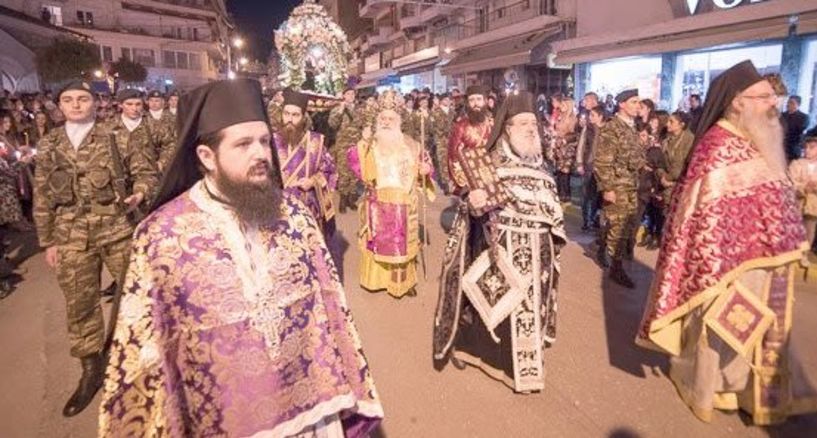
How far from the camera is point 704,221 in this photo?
3.56 m

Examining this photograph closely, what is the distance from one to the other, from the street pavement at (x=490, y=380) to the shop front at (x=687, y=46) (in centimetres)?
786

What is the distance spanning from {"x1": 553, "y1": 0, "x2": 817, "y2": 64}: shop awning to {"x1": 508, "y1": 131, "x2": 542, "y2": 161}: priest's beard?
10503 mm

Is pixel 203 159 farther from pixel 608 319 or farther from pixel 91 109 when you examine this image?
pixel 608 319

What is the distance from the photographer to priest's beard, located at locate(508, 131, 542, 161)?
4.05 metres

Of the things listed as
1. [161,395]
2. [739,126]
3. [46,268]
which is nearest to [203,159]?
[161,395]

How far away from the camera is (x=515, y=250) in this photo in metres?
4.14

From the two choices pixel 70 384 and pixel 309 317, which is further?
pixel 70 384

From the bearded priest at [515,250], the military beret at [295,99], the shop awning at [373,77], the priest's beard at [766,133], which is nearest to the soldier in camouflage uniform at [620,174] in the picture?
the bearded priest at [515,250]

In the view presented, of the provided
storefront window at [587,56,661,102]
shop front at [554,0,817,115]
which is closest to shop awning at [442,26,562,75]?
shop front at [554,0,817,115]

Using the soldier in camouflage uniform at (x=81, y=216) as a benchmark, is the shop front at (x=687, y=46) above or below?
above

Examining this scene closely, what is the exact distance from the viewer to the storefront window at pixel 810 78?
12.1 m

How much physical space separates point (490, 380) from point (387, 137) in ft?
10.2

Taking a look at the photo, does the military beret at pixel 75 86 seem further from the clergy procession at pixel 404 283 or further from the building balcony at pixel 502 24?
the building balcony at pixel 502 24

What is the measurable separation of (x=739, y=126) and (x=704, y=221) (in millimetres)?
686
